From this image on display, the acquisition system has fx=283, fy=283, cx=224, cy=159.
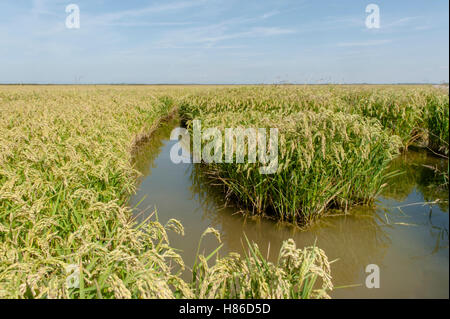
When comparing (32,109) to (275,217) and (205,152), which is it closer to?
(205,152)

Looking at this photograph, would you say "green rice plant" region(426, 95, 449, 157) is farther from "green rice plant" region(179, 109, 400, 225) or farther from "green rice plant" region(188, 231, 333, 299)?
"green rice plant" region(188, 231, 333, 299)

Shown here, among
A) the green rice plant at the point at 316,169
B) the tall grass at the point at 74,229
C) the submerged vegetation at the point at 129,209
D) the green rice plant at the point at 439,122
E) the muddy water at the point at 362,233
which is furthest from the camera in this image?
the green rice plant at the point at 439,122

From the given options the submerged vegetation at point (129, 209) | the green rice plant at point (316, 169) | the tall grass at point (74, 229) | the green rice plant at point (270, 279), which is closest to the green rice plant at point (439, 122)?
the green rice plant at point (316, 169)

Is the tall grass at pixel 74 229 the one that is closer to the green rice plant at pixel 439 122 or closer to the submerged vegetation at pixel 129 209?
the submerged vegetation at pixel 129 209

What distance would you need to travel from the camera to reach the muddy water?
3.33 m

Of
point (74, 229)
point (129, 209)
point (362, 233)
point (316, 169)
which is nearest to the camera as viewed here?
point (74, 229)

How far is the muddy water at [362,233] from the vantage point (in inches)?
131

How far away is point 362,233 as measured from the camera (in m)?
4.43

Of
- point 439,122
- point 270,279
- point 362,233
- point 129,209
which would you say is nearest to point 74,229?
point 270,279

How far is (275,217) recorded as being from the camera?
15.5 ft

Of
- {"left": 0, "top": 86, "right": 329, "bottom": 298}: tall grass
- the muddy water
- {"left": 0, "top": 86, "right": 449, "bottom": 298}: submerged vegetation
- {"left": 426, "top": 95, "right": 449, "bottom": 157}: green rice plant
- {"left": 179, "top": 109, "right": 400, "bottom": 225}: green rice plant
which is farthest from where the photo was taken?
{"left": 426, "top": 95, "right": 449, "bottom": 157}: green rice plant

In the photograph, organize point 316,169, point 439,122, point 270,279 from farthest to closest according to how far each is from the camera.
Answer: point 439,122, point 316,169, point 270,279

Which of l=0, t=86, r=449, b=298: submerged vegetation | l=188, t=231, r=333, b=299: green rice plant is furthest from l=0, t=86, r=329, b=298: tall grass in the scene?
l=188, t=231, r=333, b=299: green rice plant

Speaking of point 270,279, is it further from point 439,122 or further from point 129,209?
point 439,122
